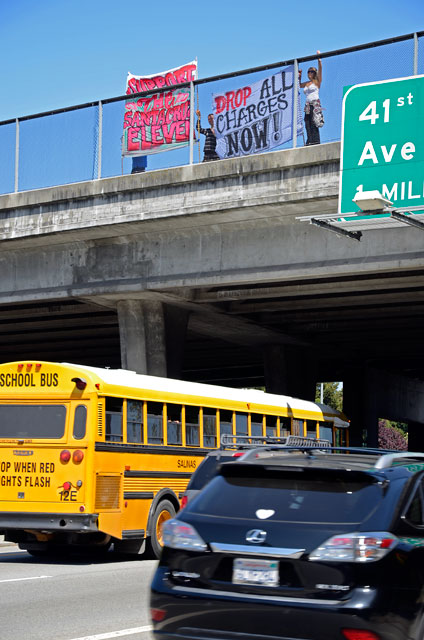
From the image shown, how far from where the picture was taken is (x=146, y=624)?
9.11 meters

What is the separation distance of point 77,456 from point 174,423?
8.26 feet

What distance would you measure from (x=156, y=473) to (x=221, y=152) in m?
8.01

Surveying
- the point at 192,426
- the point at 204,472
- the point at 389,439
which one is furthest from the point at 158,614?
the point at 389,439

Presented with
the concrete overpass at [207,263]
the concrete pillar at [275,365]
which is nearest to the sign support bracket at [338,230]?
the concrete overpass at [207,263]

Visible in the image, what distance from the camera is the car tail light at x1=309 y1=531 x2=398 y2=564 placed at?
6035mm

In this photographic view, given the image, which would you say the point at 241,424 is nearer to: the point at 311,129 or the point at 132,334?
the point at 311,129

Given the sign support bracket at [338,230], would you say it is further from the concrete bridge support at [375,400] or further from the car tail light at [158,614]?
the concrete bridge support at [375,400]

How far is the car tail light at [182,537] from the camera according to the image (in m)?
6.41

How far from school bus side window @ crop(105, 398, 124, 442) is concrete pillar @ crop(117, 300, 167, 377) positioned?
34.8ft

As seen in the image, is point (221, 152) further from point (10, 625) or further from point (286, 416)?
point (10, 625)

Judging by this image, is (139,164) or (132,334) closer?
(139,164)

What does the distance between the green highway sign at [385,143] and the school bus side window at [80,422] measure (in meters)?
6.56

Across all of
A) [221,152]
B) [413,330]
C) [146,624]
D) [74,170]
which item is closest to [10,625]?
[146,624]

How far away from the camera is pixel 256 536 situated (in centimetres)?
627
